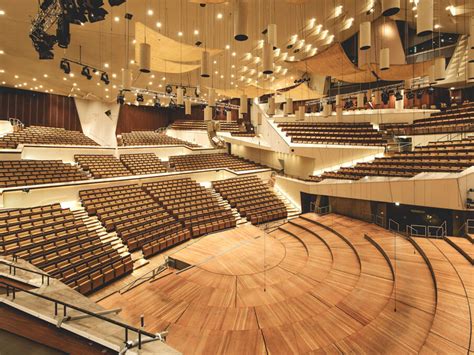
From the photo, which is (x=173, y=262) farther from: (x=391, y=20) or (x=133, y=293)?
(x=391, y=20)

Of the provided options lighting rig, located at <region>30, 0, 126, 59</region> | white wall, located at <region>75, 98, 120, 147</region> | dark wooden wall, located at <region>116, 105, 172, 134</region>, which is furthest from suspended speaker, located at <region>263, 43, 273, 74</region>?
dark wooden wall, located at <region>116, 105, 172, 134</region>

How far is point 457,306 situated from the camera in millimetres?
3066

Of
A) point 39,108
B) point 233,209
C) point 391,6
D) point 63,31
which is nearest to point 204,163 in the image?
point 233,209

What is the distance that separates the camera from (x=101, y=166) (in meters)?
9.37

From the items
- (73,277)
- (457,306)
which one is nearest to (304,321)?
(457,306)

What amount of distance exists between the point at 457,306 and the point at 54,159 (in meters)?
11.4

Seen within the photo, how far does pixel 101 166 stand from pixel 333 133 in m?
9.96

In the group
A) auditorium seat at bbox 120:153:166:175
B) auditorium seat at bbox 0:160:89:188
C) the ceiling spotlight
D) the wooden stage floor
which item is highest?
the ceiling spotlight

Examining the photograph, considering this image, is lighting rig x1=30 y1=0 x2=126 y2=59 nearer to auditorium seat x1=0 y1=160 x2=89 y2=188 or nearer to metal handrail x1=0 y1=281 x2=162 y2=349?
metal handrail x1=0 y1=281 x2=162 y2=349

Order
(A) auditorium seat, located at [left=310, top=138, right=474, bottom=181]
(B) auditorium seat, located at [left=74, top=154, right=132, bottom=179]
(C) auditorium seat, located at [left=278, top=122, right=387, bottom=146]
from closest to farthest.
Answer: (A) auditorium seat, located at [left=310, top=138, right=474, bottom=181]
(B) auditorium seat, located at [left=74, top=154, right=132, bottom=179]
(C) auditorium seat, located at [left=278, top=122, right=387, bottom=146]

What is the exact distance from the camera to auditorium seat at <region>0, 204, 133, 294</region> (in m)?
4.49

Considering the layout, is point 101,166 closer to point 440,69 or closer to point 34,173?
point 34,173

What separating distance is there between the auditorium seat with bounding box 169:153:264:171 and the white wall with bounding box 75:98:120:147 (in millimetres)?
6033

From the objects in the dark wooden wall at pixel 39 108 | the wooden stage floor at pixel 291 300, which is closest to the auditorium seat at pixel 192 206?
the wooden stage floor at pixel 291 300
